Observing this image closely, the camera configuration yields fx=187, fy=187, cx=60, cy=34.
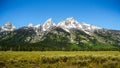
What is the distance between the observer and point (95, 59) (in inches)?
1299

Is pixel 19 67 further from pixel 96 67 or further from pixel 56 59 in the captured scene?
pixel 96 67

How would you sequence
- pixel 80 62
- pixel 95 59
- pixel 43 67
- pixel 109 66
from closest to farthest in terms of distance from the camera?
pixel 109 66
pixel 43 67
pixel 80 62
pixel 95 59

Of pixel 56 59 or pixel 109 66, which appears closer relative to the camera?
pixel 109 66

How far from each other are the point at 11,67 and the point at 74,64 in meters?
9.74

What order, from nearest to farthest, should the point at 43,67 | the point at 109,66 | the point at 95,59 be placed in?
the point at 109,66, the point at 43,67, the point at 95,59

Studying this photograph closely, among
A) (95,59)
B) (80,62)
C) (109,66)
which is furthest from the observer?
(95,59)

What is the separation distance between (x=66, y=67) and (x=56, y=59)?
259 inches

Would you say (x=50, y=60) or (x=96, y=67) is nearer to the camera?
(x=96, y=67)

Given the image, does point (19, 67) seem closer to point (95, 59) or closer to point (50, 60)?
point (50, 60)

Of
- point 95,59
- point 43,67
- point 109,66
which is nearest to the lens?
point 109,66

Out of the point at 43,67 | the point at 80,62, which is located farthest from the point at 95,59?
the point at 43,67

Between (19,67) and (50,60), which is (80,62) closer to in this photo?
(50,60)

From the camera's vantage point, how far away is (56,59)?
113ft

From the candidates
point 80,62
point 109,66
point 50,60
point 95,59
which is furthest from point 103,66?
point 50,60
